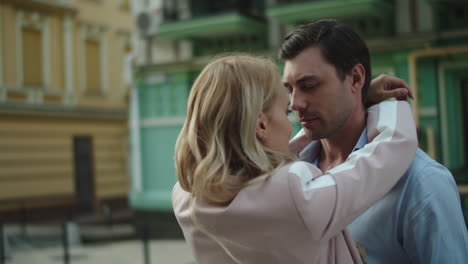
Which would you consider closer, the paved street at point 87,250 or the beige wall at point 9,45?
the paved street at point 87,250

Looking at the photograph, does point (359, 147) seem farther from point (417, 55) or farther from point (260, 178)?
point (417, 55)

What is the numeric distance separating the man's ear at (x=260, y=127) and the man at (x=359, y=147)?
35 centimetres

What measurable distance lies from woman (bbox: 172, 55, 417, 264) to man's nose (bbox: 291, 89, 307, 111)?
0.26 m

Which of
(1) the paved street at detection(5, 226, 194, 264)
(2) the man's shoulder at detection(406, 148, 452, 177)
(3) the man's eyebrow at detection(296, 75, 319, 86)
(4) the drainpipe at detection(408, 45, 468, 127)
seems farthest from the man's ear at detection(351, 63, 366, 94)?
(1) the paved street at detection(5, 226, 194, 264)

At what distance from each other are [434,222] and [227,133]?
680 millimetres

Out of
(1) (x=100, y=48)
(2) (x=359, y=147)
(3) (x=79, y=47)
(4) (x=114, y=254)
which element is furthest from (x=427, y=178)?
(1) (x=100, y=48)

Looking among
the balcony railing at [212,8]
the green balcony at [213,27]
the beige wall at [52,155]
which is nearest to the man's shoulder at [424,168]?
the green balcony at [213,27]

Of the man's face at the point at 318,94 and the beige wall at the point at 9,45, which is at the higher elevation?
the beige wall at the point at 9,45

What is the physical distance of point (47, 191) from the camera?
1783cm

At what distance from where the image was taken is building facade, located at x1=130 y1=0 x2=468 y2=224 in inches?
392

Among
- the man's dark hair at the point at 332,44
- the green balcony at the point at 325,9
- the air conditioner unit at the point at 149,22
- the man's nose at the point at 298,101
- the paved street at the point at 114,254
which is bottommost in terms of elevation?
the paved street at the point at 114,254

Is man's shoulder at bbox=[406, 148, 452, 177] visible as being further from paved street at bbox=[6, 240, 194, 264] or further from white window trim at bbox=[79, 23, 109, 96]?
white window trim at bbox=[79, 23, 109, 96]

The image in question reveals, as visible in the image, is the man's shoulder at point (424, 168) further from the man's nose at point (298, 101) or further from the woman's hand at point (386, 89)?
the man's nose at point (298, 101)

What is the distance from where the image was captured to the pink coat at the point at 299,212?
1596 millimetres
